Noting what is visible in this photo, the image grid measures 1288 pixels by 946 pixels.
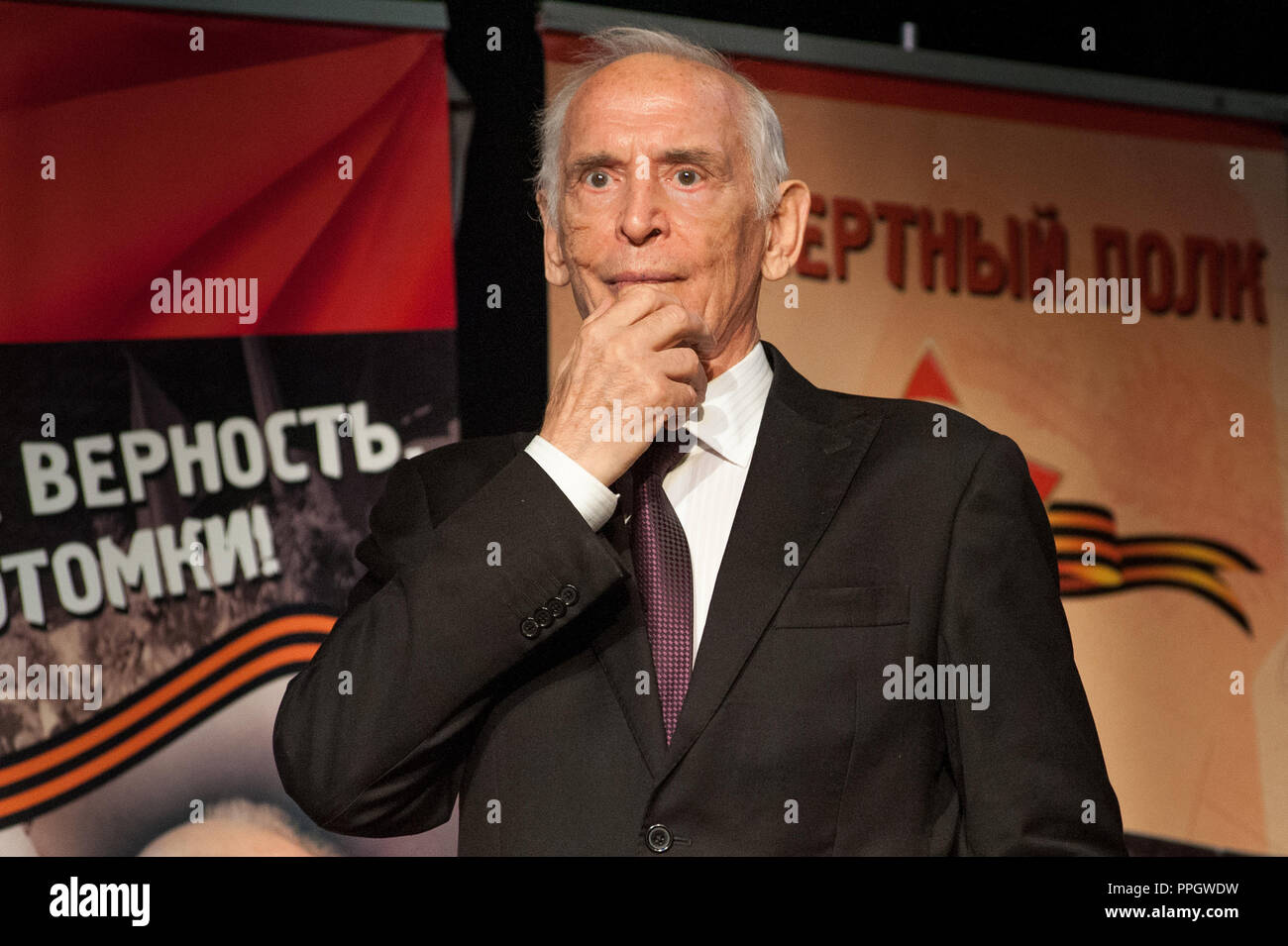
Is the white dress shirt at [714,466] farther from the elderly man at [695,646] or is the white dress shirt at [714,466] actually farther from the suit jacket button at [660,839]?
the suit jacket button at [660,839]

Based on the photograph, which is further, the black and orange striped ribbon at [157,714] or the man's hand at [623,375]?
the black and orange striped ribbon at [157,714]

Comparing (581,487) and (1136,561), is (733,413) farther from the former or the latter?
(1136,561)

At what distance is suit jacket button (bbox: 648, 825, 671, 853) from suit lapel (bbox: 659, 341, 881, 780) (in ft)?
0.21

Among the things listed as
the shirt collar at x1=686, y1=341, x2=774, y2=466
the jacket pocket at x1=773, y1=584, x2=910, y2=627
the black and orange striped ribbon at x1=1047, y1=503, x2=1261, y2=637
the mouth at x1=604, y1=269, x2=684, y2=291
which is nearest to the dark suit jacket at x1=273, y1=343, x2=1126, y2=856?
the jacket pocket at x1=773, y1=584, x2=910, y2=627

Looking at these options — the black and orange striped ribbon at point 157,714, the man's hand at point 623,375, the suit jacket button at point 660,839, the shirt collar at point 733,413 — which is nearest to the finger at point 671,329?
the man's hand at point 623,375

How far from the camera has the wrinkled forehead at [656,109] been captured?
1680 mm

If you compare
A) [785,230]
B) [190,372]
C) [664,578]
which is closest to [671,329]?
[664,578]

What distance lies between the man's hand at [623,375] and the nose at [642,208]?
0.09m

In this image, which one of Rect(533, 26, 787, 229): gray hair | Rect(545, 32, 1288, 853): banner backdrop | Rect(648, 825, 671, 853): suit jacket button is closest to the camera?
Rect(648, 825, 671, 853): suit jacket button

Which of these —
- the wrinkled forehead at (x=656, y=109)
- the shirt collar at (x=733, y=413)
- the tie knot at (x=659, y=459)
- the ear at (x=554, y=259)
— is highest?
the wrinkled forehead at (x=656, y=109)

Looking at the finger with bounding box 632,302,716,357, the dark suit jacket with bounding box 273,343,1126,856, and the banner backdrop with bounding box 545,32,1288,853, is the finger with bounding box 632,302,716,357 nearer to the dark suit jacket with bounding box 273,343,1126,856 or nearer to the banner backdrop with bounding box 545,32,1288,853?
the dark suit jacket with bounding box 273,343,1126,856

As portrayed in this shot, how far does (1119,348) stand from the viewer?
3.43m

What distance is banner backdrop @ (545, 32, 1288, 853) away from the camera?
3.24 metres
